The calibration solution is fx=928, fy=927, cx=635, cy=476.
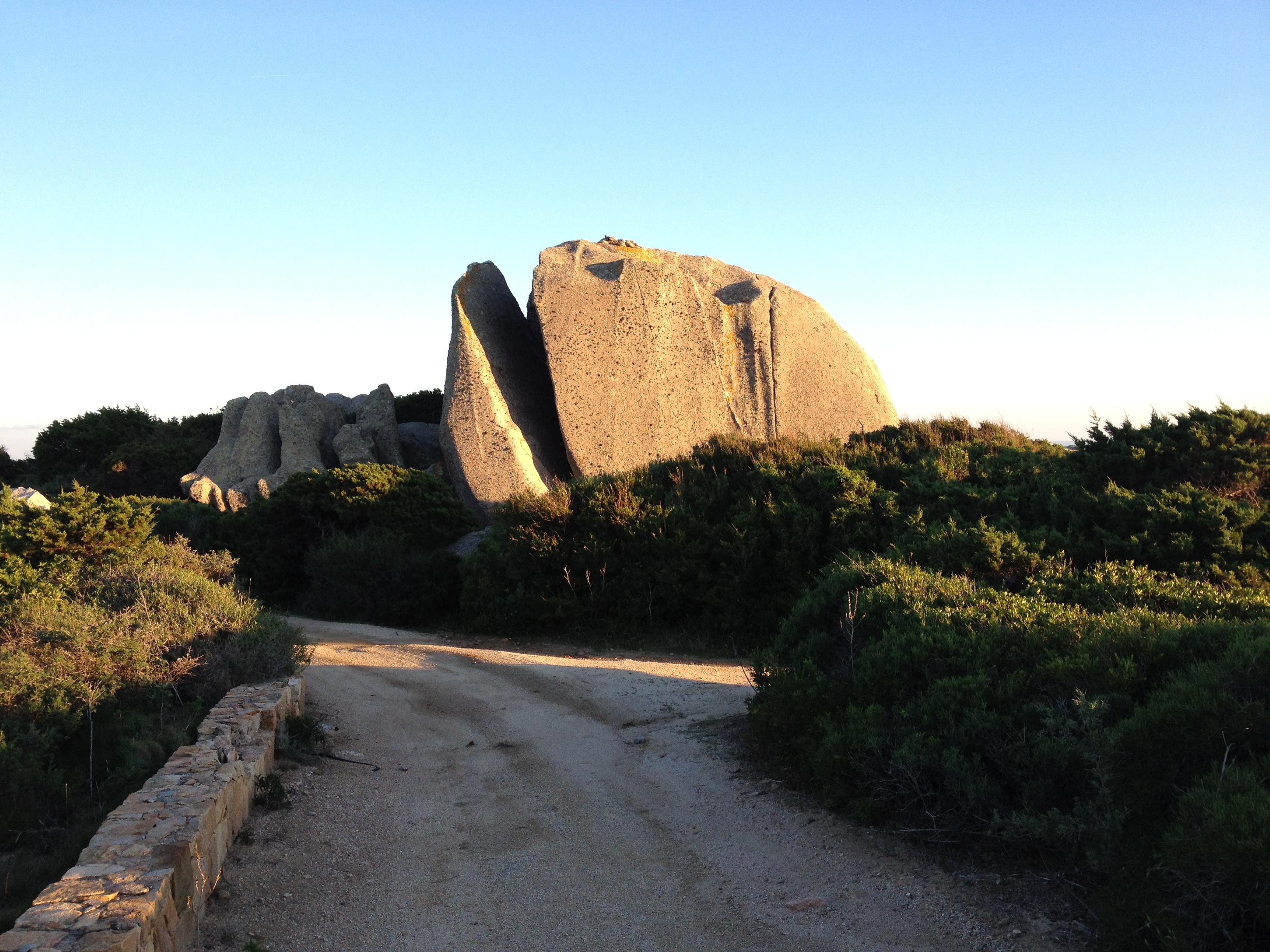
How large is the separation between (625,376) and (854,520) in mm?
8097

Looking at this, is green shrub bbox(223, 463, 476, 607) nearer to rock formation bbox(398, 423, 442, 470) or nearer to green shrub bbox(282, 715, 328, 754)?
rock formation bbox(398, 423, 442, 470)

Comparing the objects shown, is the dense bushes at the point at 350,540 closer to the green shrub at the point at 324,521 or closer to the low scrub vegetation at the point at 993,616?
the green shrub at the point at 324,521

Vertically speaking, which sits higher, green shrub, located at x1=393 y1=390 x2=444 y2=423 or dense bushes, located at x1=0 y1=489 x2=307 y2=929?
green shrub, located at x1=393 y1=390 x2=444 y2=423

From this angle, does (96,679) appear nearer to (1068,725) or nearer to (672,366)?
(1068,725)

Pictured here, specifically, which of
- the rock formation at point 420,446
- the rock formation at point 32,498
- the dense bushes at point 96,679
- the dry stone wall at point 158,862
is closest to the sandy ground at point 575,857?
the dry stone wall at point 158,862

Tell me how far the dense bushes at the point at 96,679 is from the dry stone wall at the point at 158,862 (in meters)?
0.73

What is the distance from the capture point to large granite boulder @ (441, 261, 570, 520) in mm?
18719

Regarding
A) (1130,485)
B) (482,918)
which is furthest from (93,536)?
(1130,485)

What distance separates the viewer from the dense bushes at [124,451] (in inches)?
989

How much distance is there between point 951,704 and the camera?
18.0 ft

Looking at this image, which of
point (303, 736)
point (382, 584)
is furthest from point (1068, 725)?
point (382, 584)

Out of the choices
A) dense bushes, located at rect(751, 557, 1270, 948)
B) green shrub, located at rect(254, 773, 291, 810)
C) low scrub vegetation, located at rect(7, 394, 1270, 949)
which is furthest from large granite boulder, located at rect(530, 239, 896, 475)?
green shrub, located at rect(254, 773, 291, 810)

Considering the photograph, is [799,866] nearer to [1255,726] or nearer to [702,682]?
[1255,726]

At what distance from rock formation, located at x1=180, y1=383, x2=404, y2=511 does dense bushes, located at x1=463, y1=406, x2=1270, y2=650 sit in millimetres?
8630
